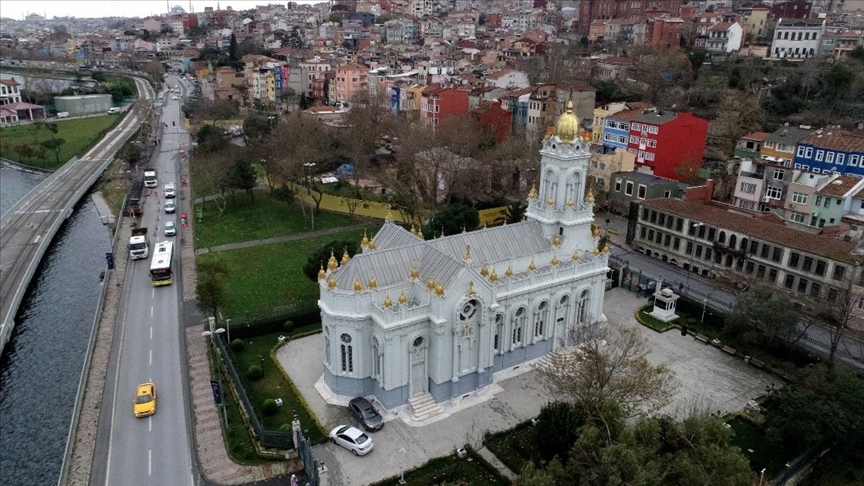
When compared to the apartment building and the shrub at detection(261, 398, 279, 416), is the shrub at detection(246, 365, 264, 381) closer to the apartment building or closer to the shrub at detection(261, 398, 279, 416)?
the shrub at detection(261, 398, 279, 416)

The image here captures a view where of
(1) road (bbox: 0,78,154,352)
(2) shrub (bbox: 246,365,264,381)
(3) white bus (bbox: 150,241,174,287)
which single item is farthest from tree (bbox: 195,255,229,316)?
(1) road (bbox: 0,78,154,352)

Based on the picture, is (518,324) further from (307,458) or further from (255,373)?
(255,373)

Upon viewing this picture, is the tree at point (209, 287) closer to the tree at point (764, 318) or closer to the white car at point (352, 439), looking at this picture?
the white car at point (352, 439)

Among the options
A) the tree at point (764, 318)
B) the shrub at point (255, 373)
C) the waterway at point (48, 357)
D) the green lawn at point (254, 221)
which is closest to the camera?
the waterway at point (48, 357)

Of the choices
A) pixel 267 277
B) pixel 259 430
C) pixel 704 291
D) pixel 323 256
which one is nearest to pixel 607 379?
pixel 259 430

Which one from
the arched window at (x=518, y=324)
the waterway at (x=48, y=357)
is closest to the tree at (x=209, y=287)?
the waterway at (x=48, y=357)

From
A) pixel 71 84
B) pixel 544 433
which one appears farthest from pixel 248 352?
pixel 71 84
